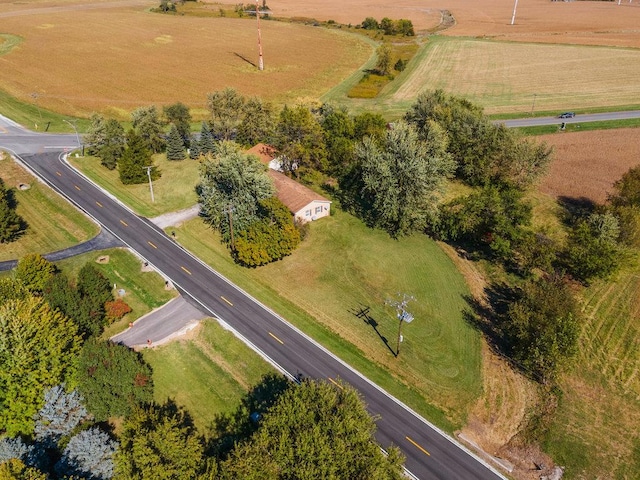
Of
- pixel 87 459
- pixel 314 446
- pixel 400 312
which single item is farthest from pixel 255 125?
pixel 314 446

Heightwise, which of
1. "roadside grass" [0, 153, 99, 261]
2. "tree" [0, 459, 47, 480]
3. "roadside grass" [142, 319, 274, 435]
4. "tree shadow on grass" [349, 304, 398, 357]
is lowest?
"roadside grass" [142, 319, 274, 435]

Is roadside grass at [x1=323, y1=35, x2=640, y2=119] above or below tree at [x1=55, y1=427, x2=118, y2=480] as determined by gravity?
above

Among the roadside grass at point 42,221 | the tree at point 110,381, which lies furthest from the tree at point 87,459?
the roadside grass at point 42,221

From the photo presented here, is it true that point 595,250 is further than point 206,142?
No

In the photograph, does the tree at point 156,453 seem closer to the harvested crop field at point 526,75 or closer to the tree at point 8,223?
the tree at point 8,223

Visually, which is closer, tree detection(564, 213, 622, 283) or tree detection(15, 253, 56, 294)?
tree detection(15, 253, 56, 294)

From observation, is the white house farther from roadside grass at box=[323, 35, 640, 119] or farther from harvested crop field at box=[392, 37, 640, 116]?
harvested crop field at box=[392, 37, 640, 116]

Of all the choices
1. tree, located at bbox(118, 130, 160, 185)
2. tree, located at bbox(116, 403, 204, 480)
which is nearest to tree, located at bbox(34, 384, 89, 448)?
tree, located at bbox(116, 403, 204, 480)

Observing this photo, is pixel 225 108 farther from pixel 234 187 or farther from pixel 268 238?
pixel 268 238
